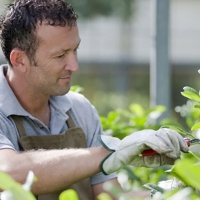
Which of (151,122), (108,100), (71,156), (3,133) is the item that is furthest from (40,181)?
(108,100)

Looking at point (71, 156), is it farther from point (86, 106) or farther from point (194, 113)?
point (194, 113)

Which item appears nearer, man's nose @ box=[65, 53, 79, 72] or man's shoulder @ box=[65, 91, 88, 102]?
man's nose @ box=[65, 53, 79, 72]

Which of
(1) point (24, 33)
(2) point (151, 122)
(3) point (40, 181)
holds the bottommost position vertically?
(2) point (151, 122)

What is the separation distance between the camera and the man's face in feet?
9.76

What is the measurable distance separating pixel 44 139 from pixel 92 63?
11.5 metres

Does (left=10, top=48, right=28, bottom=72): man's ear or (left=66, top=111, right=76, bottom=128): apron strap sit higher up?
(left=10, top=48, right=28, bottom=72): man's ear

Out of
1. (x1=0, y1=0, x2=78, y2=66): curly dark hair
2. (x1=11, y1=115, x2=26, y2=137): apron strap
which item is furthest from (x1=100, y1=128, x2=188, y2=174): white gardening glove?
(x1=0, y1=0, x2=78, y2=66): curly dark hair

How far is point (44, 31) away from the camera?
301cm

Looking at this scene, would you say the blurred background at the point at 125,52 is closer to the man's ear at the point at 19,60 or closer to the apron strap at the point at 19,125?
the man's ear at the point at 19,60

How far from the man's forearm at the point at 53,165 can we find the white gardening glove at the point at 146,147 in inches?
1.6

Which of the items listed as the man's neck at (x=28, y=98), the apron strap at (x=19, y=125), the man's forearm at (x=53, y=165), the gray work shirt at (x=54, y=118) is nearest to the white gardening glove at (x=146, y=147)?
the man's forearm at (x=53, y=165)

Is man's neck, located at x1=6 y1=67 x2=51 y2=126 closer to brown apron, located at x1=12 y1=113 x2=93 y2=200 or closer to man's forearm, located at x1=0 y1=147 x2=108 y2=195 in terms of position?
brown apron, located at x1=12 y1=113 x2=93 y2=200

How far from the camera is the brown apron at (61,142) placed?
9.41 feet

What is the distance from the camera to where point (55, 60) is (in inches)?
117
